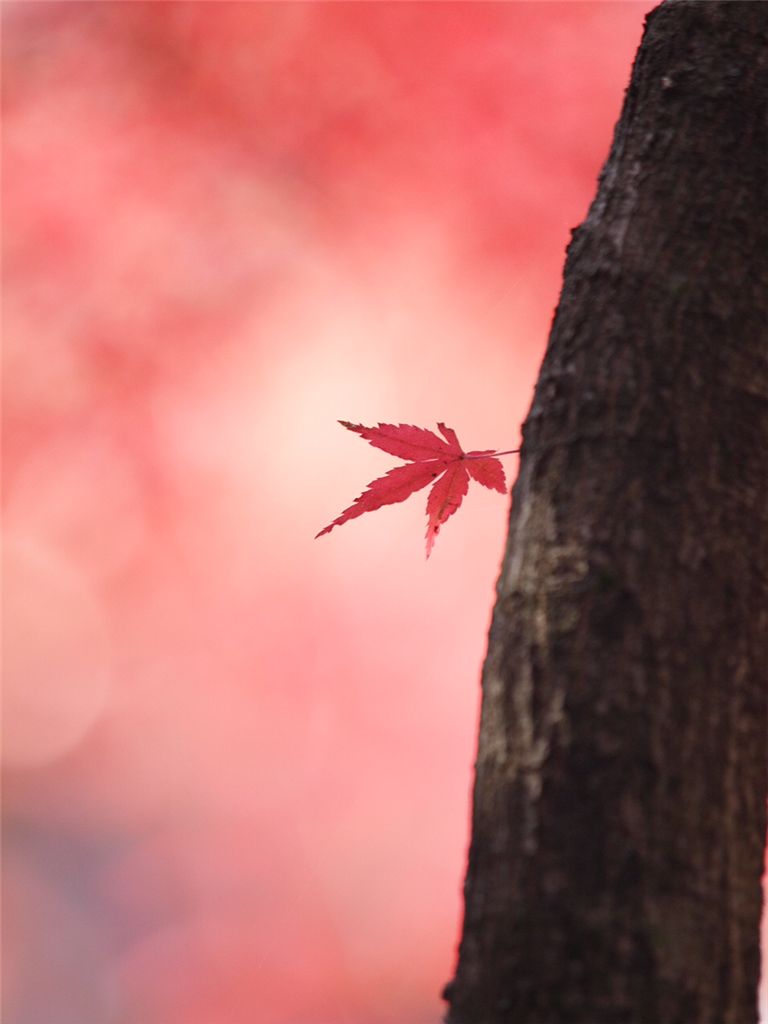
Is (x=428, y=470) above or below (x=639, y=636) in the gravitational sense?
above

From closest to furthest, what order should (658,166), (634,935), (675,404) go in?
(634,935) → (675,404) → (658,166)

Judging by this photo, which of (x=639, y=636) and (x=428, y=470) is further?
(x=428, y=470)

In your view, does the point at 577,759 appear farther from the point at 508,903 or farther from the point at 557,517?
the point at 557,517

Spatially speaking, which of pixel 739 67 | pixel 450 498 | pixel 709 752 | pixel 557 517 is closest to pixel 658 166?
pixel 739 67

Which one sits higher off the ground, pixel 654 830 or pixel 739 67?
pixel 739 67

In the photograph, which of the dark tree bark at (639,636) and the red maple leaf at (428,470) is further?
the red maple leaf at (428,470)
